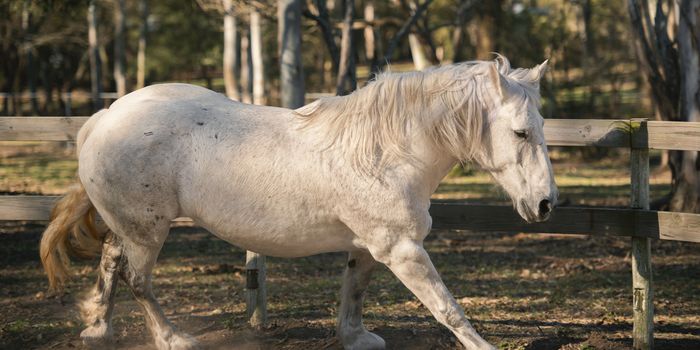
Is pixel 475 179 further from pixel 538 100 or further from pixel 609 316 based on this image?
pixel 538 100

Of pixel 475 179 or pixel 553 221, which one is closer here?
pixel 553 221

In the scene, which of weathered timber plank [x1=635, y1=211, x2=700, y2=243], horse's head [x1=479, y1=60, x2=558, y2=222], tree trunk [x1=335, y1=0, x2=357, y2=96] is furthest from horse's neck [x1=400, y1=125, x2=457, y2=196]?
tree trunk [x1=335, y1=0, x2=357, y2=96]

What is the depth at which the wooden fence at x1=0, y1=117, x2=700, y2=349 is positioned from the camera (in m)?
4.87

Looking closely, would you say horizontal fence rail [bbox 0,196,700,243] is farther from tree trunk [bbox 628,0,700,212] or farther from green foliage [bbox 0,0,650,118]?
green foliage [bbox 0,0,650,118]

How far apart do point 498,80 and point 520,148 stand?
0.36 m

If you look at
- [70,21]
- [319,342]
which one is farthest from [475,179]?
[70,21]

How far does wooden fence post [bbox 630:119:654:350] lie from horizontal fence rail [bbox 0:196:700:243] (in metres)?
0.11

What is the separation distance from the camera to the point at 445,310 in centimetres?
414

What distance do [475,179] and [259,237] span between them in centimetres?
1203

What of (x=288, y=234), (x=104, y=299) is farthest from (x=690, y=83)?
(x=104, y=299)

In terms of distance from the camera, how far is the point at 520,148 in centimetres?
402

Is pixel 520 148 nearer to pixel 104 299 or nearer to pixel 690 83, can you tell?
pixel 104 299

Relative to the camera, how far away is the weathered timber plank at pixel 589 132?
4996mm

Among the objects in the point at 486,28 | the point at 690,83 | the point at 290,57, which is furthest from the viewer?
the point at 486,28
